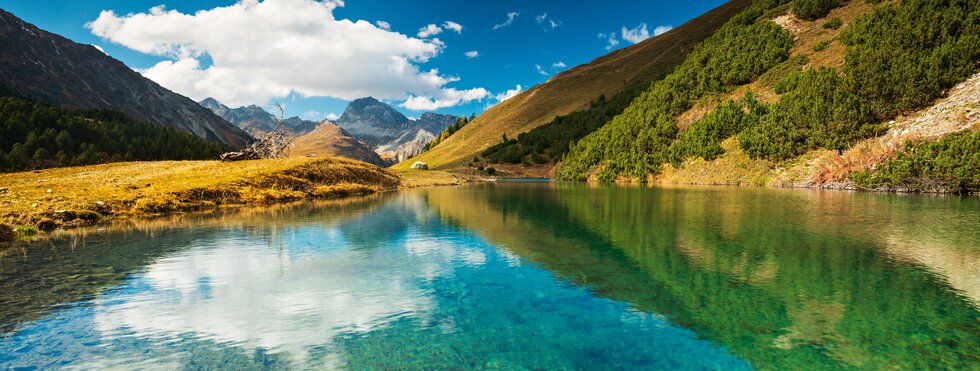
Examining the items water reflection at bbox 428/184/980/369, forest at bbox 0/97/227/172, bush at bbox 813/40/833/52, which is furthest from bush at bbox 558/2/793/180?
forest at bbox 0/97/227/172

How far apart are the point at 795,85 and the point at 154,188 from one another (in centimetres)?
8244

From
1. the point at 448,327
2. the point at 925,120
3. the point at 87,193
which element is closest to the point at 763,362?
the point at 448,327

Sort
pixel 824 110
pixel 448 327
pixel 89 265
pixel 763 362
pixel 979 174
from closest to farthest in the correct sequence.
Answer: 1. pixel 763 362
2. pixel 448 327
3. pixel 89 265
4. pixel 979 174
5. pixel 824 110

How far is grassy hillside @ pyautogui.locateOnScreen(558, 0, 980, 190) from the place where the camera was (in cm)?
5075

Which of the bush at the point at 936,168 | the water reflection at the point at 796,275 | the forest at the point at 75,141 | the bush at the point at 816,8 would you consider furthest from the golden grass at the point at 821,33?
the forest at the point at 75,141

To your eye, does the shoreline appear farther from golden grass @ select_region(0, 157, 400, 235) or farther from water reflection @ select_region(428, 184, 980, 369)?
water reflection @ select_region(428, 184, 980, 369)

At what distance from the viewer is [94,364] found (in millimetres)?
7074

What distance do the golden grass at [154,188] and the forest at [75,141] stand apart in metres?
19.3

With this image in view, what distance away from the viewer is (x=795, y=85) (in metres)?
67.4

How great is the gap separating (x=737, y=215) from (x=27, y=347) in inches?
1180

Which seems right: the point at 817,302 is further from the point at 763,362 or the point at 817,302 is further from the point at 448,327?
the point at 448,327

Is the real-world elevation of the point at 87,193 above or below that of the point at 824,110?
below

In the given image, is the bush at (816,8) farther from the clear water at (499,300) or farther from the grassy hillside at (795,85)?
the clear water at (499,300)

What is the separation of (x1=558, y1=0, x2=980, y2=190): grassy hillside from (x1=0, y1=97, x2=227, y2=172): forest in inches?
3291
